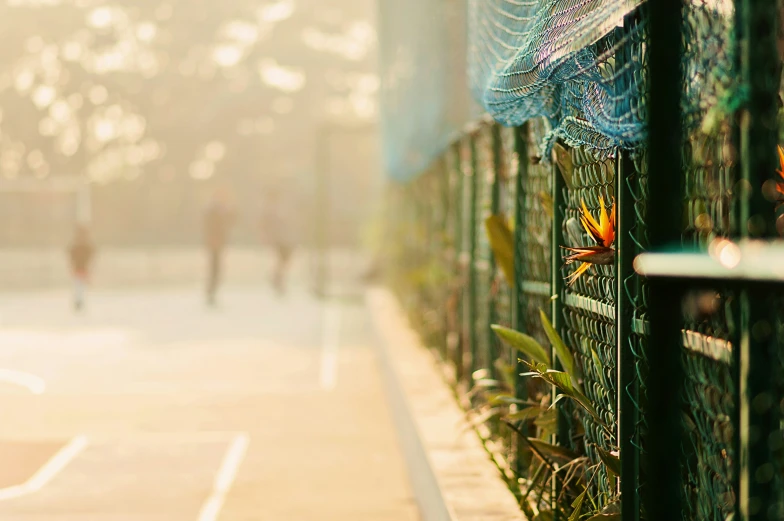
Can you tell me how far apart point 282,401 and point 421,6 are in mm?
2754

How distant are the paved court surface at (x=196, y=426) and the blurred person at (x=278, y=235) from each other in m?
5.69

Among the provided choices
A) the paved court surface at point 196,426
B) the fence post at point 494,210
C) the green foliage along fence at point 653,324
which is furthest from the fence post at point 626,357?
the fence post at point 494,210

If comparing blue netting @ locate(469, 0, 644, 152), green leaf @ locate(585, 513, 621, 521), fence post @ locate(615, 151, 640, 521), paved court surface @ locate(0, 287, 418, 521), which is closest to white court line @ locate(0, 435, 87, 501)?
paved court surface @ locate(0, 287, 418, 521)

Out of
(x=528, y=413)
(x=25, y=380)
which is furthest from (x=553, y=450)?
(x=25, y=380)

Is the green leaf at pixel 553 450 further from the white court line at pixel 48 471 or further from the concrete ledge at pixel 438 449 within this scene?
the white court line at pixel 48 471

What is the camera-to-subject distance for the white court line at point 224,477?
186 inches

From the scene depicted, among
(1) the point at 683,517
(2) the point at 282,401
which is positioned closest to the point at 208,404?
(2) the point at 282,401

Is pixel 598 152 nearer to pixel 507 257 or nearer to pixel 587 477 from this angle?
pixel 587 477

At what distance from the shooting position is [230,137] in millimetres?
39969

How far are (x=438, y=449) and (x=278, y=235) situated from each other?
14855 mm

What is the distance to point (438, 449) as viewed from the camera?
471cm

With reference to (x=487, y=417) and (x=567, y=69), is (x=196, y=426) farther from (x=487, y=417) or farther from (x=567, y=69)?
(x=567, y=69)

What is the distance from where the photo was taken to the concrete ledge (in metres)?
3.75

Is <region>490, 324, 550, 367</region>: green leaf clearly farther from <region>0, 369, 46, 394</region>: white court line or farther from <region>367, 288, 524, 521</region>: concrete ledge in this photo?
<region>0, 369, 46, 394</region>: white court line
